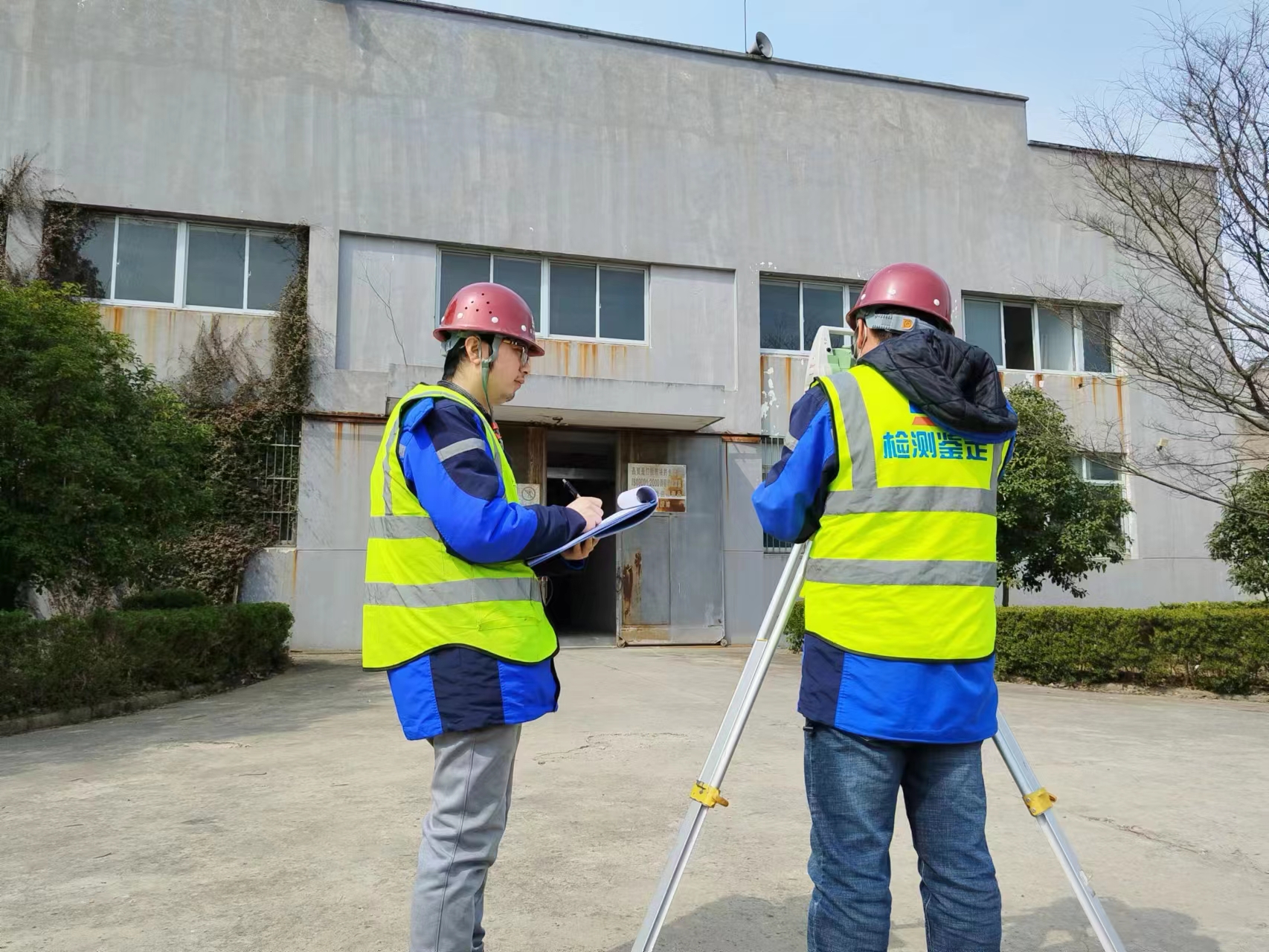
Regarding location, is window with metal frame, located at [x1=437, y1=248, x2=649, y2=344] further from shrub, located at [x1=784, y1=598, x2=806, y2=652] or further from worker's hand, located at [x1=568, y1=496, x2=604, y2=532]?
worker's hand, located at [x1=568, y1=496, x2=604, y2=532]

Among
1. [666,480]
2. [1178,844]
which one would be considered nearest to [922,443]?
[1178,844]

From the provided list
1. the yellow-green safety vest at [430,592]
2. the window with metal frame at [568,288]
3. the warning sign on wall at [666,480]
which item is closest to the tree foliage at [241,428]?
the window with metal frame at [568,288]

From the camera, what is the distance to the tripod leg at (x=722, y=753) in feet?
7.98

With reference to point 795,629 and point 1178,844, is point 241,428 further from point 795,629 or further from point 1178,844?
point 1178,844

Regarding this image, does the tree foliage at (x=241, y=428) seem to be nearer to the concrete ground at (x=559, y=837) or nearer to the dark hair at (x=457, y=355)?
the concrete ground at (x=559, y=837)

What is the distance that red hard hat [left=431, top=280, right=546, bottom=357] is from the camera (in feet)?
8.70

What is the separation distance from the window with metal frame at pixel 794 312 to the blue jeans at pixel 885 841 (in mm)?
14870

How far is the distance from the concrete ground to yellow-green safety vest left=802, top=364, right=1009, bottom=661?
1.56 m

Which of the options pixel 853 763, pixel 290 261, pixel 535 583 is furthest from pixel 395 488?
pixel 290 261

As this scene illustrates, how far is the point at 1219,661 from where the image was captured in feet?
33.6

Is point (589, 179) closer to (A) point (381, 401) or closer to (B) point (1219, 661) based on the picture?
(A) point (381, 401)

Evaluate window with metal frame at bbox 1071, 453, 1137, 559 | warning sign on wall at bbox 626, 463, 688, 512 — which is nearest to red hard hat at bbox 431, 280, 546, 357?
warning sign on wall at bbox 626, 463, 688, 512

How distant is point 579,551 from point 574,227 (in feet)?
46.3

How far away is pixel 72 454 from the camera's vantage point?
8133 millimetres
